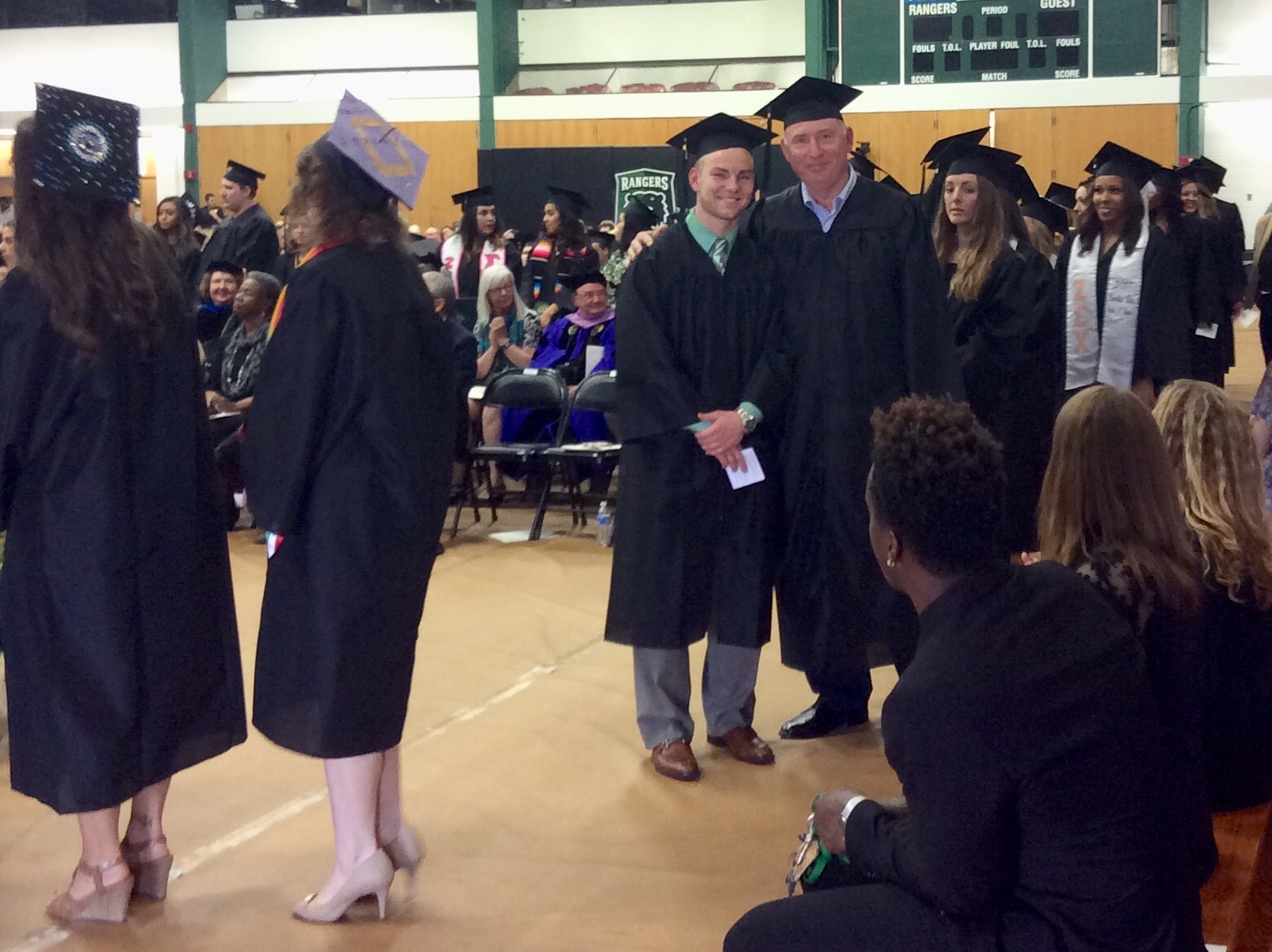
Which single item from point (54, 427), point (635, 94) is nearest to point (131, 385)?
point (54, 427)

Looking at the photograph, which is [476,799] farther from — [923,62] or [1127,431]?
[923,62]

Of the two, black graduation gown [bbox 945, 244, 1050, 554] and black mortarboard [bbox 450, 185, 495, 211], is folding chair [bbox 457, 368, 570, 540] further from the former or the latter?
black mortarboard [bbox 450, 185, 495, 211]

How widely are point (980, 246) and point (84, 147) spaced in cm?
316

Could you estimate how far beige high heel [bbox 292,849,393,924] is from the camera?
118 inches

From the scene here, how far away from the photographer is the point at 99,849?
9.75 ft

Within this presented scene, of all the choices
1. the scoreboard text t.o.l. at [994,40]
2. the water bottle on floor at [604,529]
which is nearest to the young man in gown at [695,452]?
the water bottle on floor at [604,529]

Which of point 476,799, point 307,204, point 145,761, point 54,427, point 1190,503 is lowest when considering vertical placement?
point 476,799

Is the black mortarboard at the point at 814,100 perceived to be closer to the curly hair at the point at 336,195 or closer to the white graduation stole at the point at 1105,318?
the curly hair at the point at 336,195

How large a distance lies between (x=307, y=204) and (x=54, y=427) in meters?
0.64

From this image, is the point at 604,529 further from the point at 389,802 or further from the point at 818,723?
the point at 389,802

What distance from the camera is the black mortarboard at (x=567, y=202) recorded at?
36.1ft

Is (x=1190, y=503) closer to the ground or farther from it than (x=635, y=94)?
closer to the ground

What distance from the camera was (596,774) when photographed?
13.0ft

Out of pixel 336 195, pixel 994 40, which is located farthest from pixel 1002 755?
pixel 994 40
